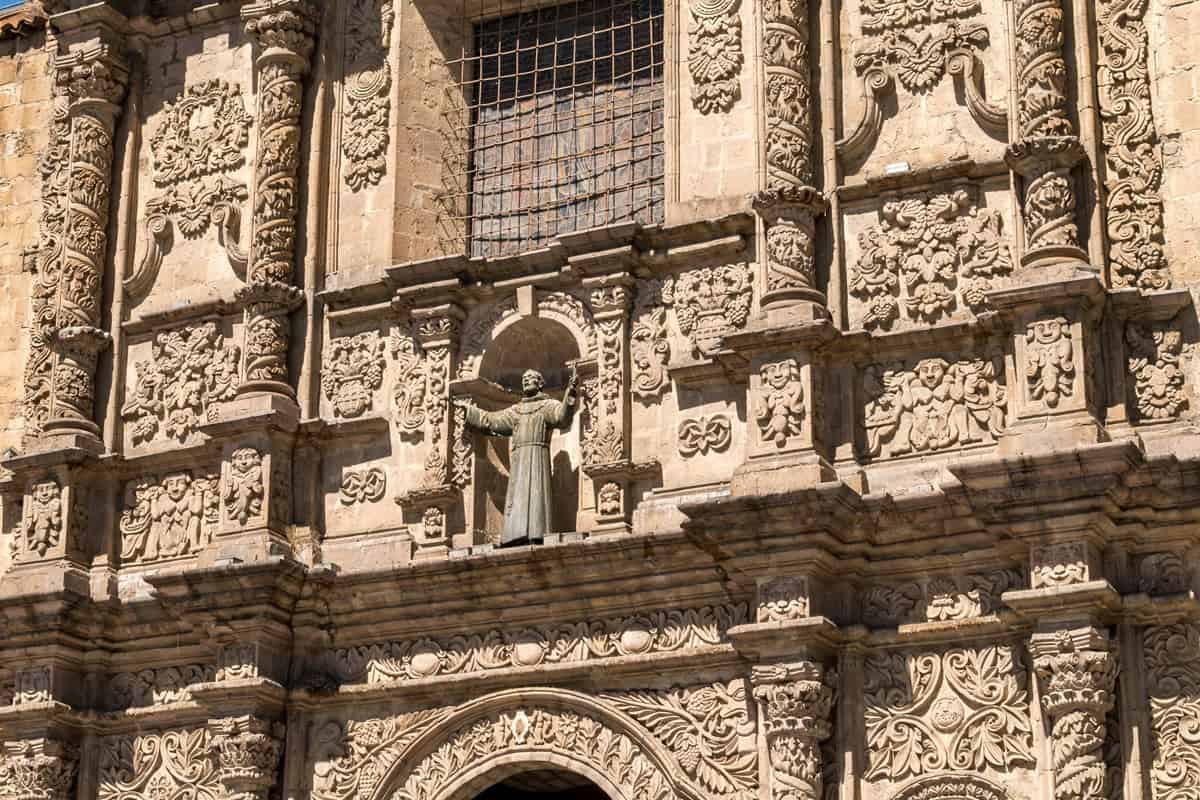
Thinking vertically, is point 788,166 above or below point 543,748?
above

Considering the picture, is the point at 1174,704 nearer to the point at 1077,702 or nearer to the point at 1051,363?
the point at 1077,702

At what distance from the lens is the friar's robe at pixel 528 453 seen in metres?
15.7

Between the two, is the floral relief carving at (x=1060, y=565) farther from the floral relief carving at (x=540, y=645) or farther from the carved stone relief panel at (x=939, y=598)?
the floral relief carving at (x=540, y=645)

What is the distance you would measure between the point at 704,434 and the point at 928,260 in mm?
1880

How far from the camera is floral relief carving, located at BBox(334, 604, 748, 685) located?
15070mm

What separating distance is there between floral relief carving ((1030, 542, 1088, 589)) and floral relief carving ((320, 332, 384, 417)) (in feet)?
17.3

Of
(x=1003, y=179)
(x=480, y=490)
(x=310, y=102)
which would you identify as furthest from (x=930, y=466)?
(x=310, y=102)

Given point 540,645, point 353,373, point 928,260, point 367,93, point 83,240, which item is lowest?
point 540,645

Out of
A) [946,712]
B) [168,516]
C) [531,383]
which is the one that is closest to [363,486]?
[531,383]

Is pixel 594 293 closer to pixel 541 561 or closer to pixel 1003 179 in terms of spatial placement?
pixel 541 561

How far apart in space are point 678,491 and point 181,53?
239 inches

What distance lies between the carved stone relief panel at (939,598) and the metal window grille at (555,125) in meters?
3.56

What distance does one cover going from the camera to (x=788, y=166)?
15.4 m

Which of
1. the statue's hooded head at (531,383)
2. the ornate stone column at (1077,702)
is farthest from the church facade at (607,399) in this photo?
the statue's hooded head at (531,383)
